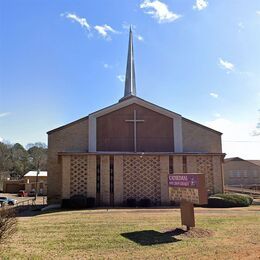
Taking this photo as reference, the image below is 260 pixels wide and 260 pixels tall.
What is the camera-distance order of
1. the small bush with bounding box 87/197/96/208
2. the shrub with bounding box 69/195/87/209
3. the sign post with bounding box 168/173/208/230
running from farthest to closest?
the small bush with bounding box 87/197/96/208, the shrub with bounding box 69/195/87/209, the sign post with bounding box 168/173/208/230

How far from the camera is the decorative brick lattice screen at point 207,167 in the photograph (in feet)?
88.0

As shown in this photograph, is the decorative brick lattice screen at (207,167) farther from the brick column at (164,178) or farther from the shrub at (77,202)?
the shrub at (77,202)

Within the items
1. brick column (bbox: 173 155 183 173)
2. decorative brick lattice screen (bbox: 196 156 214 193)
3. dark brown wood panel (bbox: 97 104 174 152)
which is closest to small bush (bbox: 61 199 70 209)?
dark brown wood panel (bbox: 97 104 174 152)

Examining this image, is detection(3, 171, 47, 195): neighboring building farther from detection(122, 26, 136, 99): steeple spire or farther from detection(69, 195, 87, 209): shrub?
detection(69, 195, 87, 209): shrub

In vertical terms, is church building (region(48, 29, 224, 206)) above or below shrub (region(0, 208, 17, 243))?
above

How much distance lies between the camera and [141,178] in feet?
84.2

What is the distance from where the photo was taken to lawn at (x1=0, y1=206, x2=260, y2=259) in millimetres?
8812

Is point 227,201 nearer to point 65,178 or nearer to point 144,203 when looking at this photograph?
point 144,203

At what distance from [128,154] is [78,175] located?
402 cm

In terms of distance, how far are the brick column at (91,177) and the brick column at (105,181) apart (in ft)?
1.71

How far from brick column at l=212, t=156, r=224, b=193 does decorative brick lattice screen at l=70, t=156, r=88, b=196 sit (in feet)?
32.9

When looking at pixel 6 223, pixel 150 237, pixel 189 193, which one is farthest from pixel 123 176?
pixel 6 223

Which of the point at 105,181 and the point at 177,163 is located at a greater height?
the point at 177,163

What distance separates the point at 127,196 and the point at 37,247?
15.8 meters
